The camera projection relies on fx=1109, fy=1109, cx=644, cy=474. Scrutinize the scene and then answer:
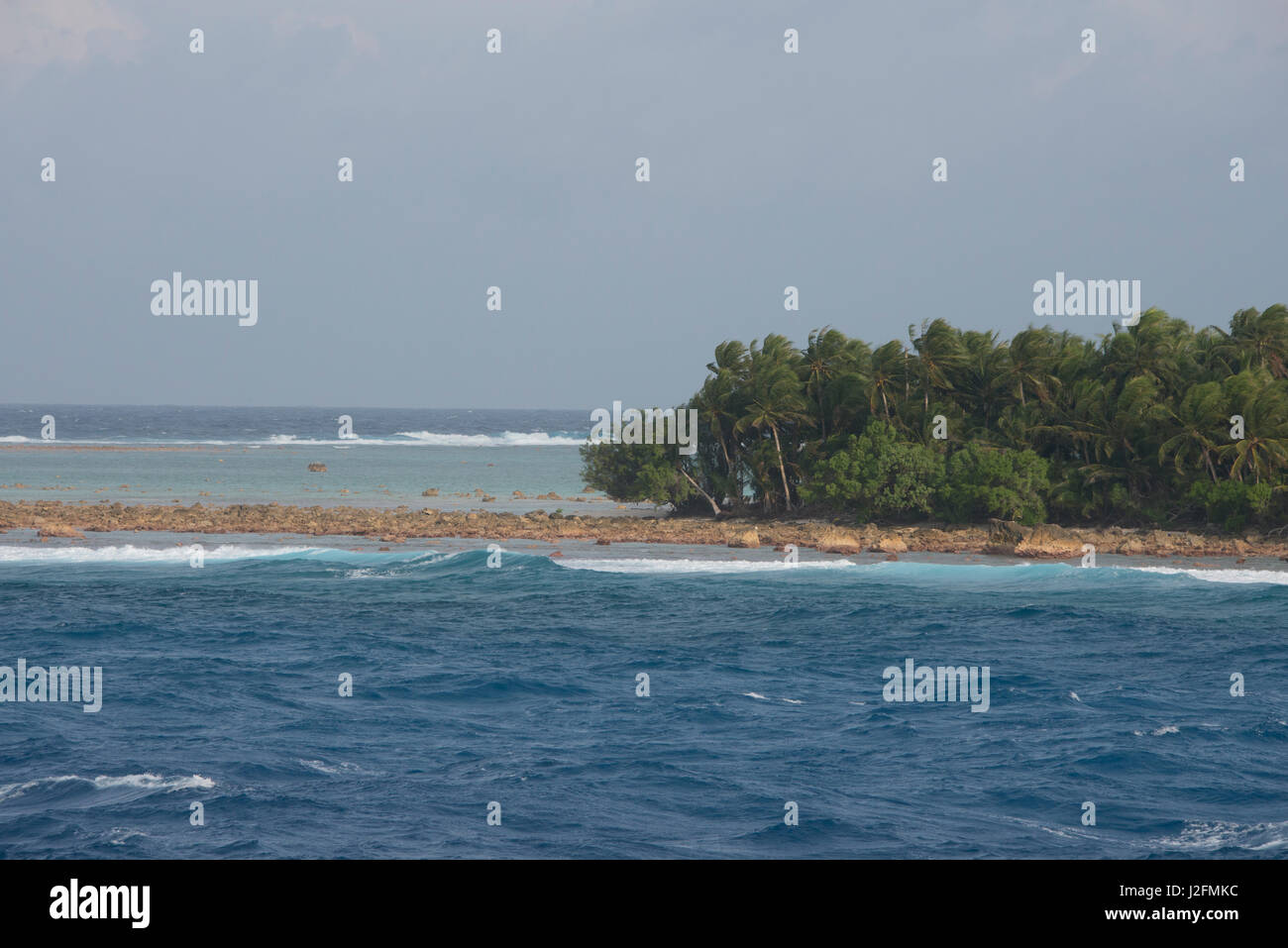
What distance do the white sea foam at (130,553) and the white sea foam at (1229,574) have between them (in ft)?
113

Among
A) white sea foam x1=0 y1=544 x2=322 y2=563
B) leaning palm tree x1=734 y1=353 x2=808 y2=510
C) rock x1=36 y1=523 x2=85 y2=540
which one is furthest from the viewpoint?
leaning palm tree x1=734 y1=353 x2=808 y2=510

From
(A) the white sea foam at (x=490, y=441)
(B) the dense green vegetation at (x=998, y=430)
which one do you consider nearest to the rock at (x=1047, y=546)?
(B) the dense green vegetation at (x=998, y=430)

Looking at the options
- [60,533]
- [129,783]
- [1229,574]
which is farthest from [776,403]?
[129,783]

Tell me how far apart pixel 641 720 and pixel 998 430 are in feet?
121

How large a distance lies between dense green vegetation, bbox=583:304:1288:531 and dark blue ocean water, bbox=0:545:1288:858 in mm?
9306

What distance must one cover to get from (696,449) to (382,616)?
2770cm

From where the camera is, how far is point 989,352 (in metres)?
55.5

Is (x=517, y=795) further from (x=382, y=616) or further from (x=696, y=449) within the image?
(x=696, y=449)

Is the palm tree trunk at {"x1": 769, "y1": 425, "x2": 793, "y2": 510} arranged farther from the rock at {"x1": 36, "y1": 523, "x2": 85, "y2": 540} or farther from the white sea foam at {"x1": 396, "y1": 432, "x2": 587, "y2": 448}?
the white sea foam at {"x1": 396, "y1": 432, "x2": 587, "y2": 448}

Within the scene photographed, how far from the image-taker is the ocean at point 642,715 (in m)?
16.6

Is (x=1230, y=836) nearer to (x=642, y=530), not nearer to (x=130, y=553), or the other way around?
(x=642, y=530)

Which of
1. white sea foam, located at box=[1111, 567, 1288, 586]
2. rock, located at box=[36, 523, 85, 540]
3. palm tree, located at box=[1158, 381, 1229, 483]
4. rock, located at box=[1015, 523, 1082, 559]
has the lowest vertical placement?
white sea foam, located at box=[1111, 567, 1288, 586]

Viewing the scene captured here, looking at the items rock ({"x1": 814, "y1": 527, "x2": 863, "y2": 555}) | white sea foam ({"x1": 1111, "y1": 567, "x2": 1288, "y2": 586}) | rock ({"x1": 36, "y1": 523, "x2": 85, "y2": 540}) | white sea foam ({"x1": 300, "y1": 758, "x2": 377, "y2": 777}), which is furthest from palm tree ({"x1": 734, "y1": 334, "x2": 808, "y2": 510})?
white sea foam ({"x1": 300, "y1": 758, "x2": 377, "y2": 777})

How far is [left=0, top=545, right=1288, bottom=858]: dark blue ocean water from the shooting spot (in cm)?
1659
